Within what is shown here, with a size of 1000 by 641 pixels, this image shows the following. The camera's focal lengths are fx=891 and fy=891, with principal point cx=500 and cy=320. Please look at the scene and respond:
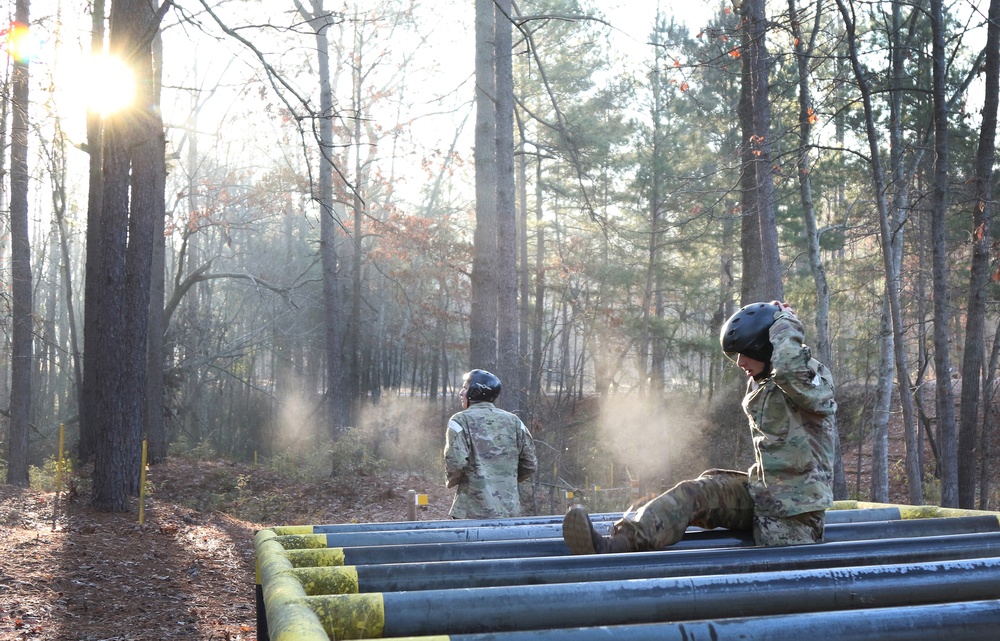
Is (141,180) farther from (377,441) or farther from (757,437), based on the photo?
(377,441)

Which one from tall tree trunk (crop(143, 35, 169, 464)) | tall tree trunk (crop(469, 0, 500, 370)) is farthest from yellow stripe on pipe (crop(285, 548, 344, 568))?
tall tree trunk (crop(143, 35, 169, 464))

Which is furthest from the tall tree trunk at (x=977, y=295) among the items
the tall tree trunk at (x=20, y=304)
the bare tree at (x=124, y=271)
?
the tall tree trunk at (x=20, y=304)

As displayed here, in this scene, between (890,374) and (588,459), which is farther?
(588,459)

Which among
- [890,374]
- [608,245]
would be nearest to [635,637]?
[890,374]

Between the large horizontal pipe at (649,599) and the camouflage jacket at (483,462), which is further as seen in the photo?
the camouflage jacket at (483,462)

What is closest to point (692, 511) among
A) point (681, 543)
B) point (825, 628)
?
point (681, 543)

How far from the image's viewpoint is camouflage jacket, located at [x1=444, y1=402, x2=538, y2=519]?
7562mm

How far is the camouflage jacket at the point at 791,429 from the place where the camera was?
4.45 meters

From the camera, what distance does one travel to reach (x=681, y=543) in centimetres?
452

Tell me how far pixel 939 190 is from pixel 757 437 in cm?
730

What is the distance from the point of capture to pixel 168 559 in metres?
10.4

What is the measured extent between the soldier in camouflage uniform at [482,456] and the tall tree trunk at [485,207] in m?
9.87

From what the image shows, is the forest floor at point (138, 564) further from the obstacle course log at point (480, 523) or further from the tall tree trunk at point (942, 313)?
the tall tree trunk at point (942, 313)

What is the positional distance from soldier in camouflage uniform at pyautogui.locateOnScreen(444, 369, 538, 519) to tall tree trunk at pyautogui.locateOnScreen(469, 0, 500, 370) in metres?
9.87
